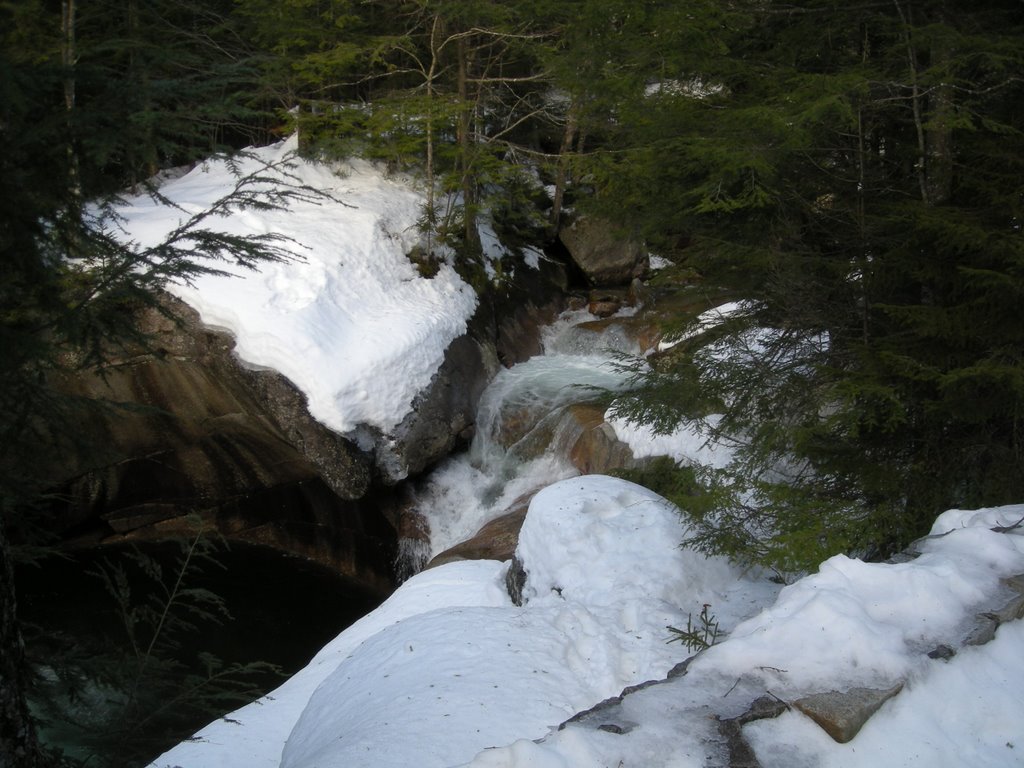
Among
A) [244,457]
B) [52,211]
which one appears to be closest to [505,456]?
[244,457]

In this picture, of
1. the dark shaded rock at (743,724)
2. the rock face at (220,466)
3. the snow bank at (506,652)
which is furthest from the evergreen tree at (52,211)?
the rock face at (220,466)

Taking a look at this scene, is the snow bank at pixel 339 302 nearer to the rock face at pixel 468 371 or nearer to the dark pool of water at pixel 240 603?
the rock face at pixel 468 371

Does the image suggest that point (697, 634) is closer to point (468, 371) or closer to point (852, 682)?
point (852, 682)

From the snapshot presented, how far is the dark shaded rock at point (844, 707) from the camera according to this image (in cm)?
251

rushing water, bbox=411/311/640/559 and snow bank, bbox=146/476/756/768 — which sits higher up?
snow bank, bbox=146/476/756/768

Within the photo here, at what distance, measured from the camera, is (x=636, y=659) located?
459cm

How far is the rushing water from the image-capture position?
36.9ft

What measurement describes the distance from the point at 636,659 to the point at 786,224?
332cm

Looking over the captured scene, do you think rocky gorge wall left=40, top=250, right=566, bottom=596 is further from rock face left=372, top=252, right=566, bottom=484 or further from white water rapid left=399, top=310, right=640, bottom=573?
white water rapid left=399, top=310, right=640, bottom=573

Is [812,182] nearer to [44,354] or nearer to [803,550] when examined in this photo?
[803,550]

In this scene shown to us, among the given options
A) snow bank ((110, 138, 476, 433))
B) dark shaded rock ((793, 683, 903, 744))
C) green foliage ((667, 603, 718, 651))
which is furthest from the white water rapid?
dark shaded rock ((793, 683, 903, 744))

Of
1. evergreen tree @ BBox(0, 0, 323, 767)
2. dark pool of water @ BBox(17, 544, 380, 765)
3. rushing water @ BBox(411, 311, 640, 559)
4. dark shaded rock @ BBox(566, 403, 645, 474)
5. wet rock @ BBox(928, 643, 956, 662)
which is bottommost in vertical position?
dark pool of water @ BBox(17, 544, 380, 765)

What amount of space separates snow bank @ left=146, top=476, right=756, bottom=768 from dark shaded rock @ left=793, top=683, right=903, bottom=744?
1.63 metres

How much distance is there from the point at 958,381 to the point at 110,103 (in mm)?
4703
